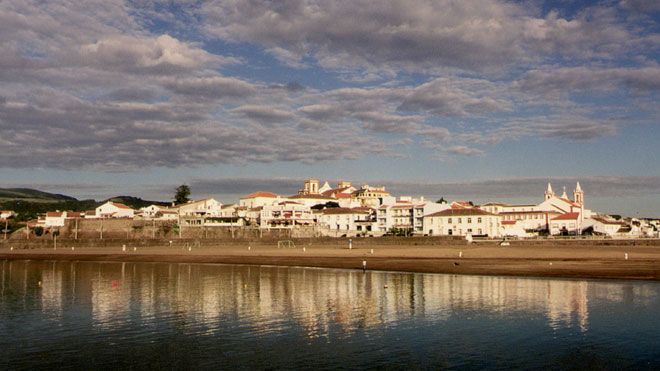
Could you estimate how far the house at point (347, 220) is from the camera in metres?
125

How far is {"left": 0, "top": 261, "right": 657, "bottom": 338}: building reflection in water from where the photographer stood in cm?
2777

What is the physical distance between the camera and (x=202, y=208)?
138375 millimetres

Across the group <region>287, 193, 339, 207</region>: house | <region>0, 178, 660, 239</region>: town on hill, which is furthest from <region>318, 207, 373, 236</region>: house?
<region>287, 193, 339, 207</region>: house

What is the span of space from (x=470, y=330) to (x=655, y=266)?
31.3 meters

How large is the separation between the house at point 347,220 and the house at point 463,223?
58.2ft

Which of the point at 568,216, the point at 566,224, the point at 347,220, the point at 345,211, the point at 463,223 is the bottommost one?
the point at 566,224

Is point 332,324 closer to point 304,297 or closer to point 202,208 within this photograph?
point 304,297

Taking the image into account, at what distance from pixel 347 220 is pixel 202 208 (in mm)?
36436

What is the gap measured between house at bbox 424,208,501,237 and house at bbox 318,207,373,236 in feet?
58.2

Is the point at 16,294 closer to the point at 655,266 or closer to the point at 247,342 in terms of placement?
the point at 247,342

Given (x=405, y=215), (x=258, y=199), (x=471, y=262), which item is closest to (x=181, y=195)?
(x=258, y=199)

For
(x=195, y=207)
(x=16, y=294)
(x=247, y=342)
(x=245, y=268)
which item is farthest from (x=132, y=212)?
(x=247, y=342)

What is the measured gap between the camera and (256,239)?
342 feet

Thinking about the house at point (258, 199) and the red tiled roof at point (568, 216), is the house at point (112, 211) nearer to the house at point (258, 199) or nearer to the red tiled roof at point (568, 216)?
the house at point (258, 199)
